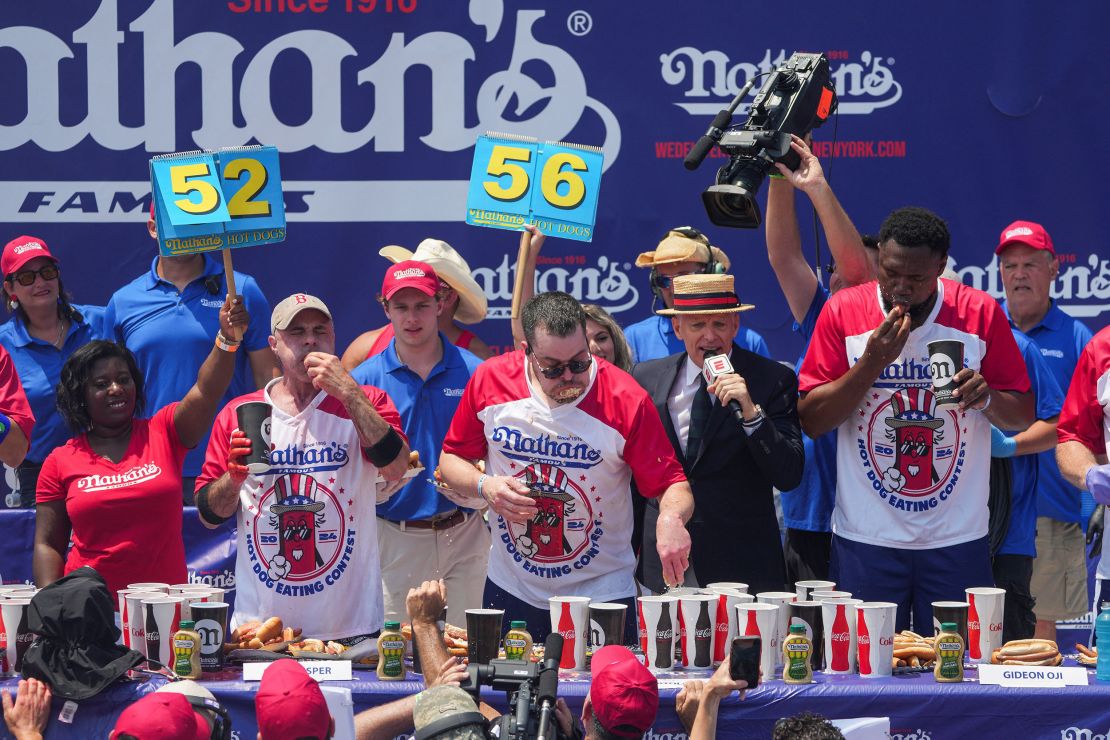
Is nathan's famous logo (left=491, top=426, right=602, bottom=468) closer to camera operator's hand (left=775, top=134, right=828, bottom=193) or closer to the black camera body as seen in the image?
the black camera body

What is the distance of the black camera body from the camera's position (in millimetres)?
5066

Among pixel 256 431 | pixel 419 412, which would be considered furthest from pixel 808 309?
pixel 256 431

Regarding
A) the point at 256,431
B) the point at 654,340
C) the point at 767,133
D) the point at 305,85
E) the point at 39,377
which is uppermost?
the point at 305,85

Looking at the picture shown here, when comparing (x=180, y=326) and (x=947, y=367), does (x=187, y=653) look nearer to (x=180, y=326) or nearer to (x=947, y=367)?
(x=947, y=367)

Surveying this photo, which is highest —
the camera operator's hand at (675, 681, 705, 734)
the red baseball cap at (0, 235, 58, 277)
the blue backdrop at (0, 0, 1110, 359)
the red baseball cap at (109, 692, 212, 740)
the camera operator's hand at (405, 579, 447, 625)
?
the blue backdrop at (0, 0, 1110, 359)

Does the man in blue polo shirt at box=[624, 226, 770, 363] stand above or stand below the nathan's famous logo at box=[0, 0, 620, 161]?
below

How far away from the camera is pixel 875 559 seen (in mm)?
4949

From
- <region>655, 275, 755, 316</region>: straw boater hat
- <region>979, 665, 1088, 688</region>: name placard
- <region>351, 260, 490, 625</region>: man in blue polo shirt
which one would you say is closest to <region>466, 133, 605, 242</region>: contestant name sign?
<region>351, 260, 490, 625</region>: man in blue polo shirt

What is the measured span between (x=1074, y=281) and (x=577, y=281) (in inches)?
102

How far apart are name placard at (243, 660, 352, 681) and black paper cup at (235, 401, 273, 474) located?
2.27 feet

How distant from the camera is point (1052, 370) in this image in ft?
21.7

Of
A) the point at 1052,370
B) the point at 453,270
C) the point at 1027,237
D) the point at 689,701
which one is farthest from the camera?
the point at 453,270

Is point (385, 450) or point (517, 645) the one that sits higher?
point (385, 450)

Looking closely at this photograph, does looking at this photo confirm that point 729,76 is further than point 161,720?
Yes
